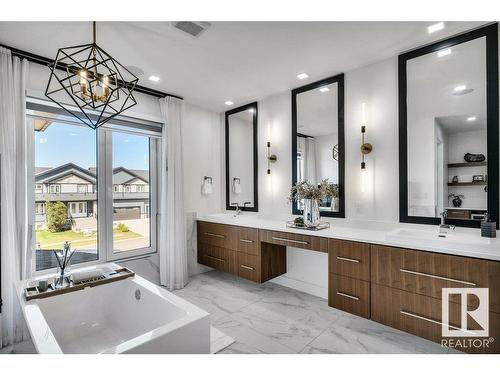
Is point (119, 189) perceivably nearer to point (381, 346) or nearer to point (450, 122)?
point (381, 346)

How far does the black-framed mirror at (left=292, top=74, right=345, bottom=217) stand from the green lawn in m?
2.54

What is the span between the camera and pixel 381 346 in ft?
7.12

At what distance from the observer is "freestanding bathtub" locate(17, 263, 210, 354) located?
5.06 ft

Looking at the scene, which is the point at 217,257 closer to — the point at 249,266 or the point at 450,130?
the point at 249,266

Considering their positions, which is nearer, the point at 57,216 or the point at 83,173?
the point at 57,216

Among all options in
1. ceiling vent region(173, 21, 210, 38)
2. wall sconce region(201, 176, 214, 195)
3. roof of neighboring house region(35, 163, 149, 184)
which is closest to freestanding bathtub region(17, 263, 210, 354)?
roof of neighboring house region(35, 163, 149, 184)

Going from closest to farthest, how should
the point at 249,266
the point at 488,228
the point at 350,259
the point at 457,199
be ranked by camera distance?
the point at 488,228 < the point at 457,199 < the point at 350,259 < the point at 249,266

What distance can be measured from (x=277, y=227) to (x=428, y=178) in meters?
1.60

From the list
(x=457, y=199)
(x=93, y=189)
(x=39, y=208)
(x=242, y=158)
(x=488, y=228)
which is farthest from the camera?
(x=242, y=158)

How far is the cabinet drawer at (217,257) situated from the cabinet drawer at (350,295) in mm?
1378

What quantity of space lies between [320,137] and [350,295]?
5.97ft

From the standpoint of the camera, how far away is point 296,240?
9.22ft

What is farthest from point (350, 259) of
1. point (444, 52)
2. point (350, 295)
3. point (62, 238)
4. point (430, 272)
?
point (62, 238)

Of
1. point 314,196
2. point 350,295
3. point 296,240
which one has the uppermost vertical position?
point 314,196
